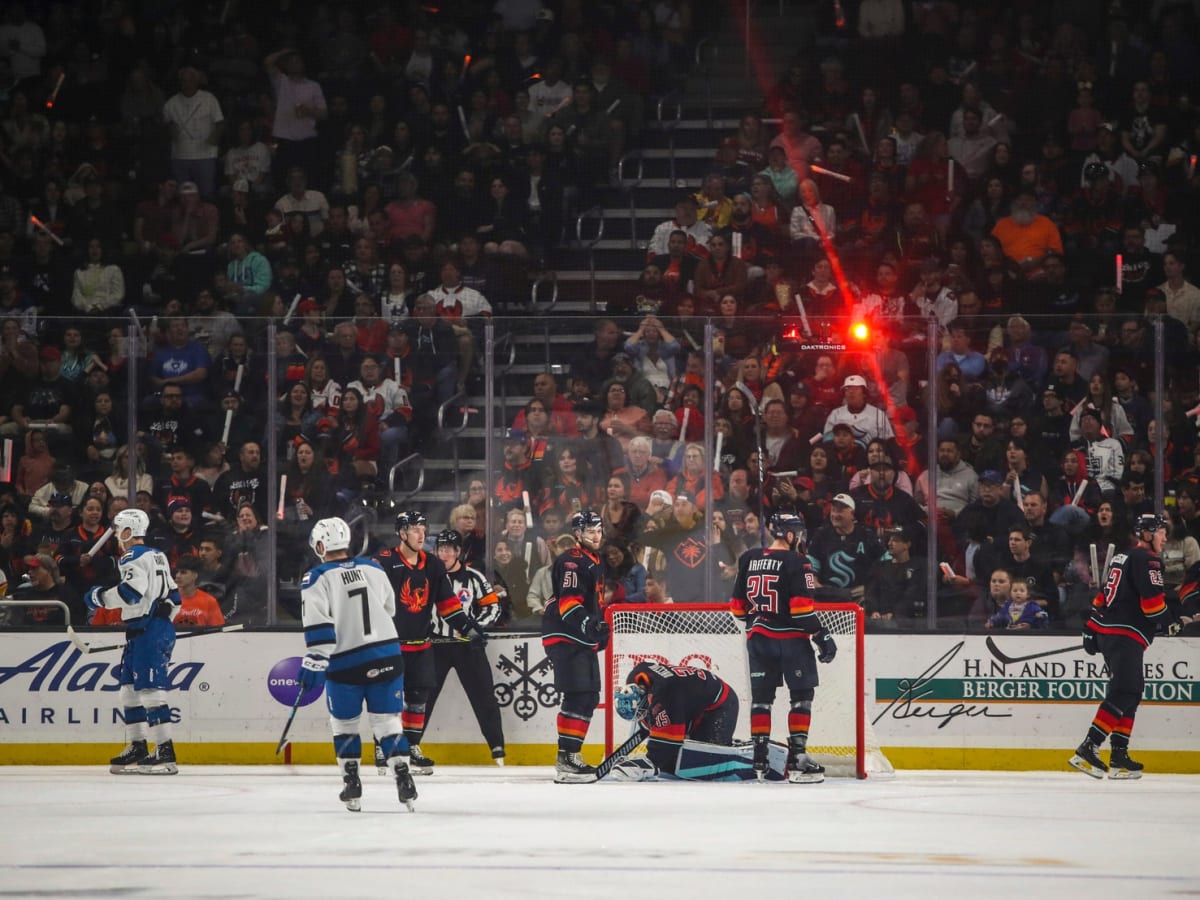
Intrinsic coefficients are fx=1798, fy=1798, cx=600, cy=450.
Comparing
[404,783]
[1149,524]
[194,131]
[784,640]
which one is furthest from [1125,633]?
[194,131]

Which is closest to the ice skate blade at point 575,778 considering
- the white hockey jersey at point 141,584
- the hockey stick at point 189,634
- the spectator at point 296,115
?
the hockey stick at point 189,634

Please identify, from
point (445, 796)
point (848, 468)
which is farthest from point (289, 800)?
point (848, 468)

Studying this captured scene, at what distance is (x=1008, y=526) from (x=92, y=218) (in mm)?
8456

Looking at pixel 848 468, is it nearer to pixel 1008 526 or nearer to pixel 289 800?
pixel 1008 526

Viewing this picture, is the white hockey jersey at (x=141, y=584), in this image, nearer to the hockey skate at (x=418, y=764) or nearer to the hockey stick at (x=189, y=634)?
the hockey stick at (x=189, y=634)

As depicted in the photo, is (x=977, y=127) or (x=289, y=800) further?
(x=977, y=127)

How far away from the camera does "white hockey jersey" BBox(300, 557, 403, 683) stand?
28.4 feet

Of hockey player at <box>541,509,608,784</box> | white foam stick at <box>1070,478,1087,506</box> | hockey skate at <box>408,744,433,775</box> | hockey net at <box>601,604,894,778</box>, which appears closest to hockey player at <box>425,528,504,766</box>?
hockey skate at <box>408,744,433,775</box>

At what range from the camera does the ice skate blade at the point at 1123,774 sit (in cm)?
1082

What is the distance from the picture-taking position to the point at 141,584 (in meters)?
10.6

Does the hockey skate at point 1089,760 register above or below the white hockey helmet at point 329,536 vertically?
below

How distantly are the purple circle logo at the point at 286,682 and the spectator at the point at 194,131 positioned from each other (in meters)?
5.72

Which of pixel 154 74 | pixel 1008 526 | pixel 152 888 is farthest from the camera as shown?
pixel 154 74

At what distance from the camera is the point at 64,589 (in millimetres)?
11750
